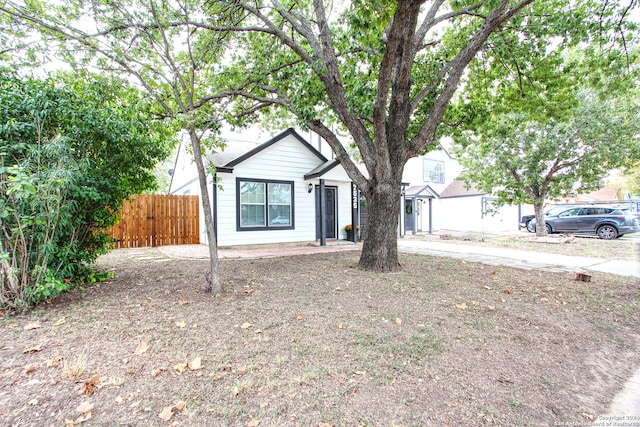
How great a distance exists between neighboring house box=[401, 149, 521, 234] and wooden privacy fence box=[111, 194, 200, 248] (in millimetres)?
11420

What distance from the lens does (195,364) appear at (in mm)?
2357

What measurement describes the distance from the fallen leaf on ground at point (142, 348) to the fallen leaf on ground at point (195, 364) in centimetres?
49

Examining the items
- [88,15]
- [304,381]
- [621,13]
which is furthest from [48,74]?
[621,13]

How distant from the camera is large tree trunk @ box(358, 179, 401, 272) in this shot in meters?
5.64

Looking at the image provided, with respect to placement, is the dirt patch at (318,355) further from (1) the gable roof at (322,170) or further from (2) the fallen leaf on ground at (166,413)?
(1) the gable roof at (322,170)

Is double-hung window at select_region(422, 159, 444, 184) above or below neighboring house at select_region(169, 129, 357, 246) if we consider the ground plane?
above

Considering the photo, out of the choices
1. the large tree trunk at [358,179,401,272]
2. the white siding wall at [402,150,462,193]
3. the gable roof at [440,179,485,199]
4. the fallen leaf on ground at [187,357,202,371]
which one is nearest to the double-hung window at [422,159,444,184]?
the white siding wall at [402,150,462,193]

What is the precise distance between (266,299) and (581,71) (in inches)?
327

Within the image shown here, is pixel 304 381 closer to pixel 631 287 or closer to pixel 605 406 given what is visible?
pixel 605 406

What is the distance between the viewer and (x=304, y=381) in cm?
220

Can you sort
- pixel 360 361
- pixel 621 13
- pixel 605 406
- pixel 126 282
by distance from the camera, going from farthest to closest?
pixel 621 13, pixel 126 282, pixel 360 361, pixel 605 406

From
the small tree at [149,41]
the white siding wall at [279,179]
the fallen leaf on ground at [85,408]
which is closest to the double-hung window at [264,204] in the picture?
the white siding wall at [279,179]

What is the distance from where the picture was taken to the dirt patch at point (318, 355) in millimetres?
1916

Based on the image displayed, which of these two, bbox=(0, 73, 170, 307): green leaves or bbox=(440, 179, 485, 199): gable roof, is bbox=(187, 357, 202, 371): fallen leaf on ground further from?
bbox=(440, 179, 485, 199): gable roof
